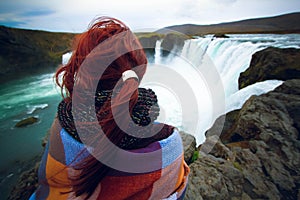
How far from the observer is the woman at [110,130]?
76 centimetres

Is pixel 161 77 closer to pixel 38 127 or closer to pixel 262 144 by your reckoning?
pixel 262 144

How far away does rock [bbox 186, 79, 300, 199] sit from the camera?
2172mm

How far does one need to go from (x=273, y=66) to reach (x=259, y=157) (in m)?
3.49

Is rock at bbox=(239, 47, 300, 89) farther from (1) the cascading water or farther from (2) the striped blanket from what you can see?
(2) the striped blanket

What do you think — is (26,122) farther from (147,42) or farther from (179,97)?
(147,42)

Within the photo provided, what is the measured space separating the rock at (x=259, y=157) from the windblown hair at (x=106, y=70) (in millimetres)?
1378

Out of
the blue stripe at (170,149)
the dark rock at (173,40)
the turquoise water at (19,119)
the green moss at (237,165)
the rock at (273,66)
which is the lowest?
the turquoise water at (19,119)

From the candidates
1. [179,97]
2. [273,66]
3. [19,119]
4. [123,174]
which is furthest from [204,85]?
[19,119]

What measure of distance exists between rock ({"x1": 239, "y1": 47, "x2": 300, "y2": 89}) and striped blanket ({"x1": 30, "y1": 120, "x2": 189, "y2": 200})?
17.3 feet

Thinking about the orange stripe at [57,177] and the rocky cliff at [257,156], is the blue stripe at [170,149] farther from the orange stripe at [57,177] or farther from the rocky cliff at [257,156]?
the rocky cliff at [257,156]

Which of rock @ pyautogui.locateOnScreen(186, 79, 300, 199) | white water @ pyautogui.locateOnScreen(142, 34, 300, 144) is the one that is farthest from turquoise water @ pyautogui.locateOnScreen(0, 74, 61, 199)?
white water @ pyautogui.locateOnScreen(142, 34, 300, 144)

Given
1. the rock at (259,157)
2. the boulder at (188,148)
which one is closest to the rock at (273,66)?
the rock at (259,157)

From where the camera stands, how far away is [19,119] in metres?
7.56

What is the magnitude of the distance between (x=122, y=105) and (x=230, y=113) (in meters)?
4.58
